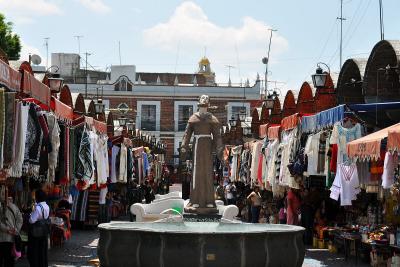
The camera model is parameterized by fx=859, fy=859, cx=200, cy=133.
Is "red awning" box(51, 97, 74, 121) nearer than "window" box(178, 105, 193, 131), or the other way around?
"red awning" box(51, 97, 74, 121)

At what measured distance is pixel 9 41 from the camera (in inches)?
1505

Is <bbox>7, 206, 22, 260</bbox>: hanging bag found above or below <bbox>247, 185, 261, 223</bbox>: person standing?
below

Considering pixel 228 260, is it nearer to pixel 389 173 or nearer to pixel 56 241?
pixel 389 173

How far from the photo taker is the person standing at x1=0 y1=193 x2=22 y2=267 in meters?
13.5

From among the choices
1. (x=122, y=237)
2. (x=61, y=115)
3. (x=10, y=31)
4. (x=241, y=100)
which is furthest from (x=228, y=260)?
(x=241, y=100)

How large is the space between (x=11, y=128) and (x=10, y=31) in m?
27.4

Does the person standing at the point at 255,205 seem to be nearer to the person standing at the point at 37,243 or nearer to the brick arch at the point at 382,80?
the brick arch at the point at 382,80

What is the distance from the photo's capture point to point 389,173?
1365 cm

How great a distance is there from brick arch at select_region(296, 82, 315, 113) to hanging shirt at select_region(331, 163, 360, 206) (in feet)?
18.4

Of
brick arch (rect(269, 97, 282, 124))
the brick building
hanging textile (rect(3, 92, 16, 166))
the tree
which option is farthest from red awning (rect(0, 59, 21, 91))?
the brick building

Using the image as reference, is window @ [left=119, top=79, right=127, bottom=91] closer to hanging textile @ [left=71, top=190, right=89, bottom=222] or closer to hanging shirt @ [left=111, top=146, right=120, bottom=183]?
hanging shirt @ [left=111, top=146, right=120, bottom=183]

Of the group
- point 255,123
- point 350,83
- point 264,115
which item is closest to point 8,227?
point 350,83

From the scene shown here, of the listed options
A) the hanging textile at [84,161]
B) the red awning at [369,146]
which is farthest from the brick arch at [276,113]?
the red awning at [369,146]

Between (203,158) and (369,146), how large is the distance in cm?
325
